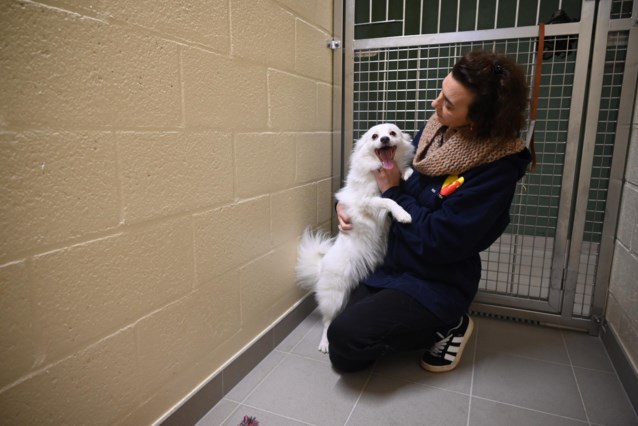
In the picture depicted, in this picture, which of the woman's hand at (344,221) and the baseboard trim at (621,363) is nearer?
the baseboard trim at (621,363)

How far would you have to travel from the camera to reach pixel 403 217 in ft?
5.13

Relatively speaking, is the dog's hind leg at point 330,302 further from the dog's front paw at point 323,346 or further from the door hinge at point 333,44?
the door hinge at point 333,44

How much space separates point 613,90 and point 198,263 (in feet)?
6.77

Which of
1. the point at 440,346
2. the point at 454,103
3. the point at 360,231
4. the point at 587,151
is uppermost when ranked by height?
the point at 454,103

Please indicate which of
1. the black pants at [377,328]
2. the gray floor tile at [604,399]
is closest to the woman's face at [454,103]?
the black pants at [377,328]

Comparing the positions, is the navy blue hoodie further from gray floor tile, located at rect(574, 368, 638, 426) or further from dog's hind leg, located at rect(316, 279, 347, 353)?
gray floor tile, located at rect(574, 368, 638, 426)

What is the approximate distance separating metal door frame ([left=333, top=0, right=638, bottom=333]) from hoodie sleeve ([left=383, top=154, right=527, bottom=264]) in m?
0.61

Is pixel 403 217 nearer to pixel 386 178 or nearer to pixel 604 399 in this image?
pixel 386 178

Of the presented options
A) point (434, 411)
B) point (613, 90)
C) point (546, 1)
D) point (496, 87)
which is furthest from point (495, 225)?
point (546, 1)

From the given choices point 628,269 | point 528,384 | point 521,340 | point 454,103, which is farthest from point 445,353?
point 454,103

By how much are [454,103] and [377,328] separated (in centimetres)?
89

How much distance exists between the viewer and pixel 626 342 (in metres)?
1.61

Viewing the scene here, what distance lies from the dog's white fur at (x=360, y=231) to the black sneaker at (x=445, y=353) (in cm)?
42

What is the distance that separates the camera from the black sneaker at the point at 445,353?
1.65 metres
